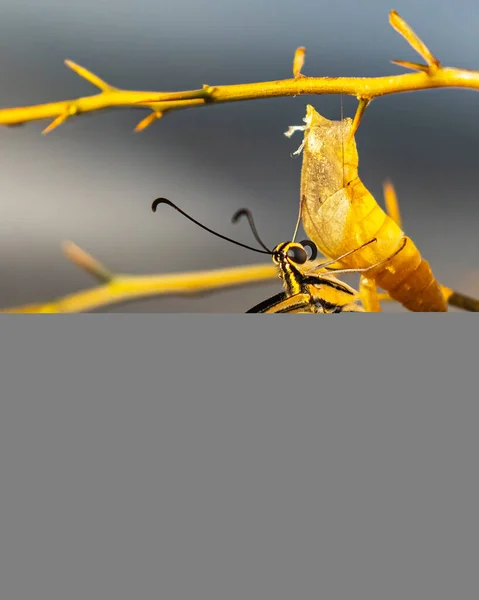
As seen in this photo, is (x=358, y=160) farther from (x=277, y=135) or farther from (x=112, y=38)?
(x=112, y=38)

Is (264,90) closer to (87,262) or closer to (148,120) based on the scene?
(148,120)

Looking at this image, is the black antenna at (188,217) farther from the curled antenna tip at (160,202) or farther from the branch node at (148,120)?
the branch node at (148,120)

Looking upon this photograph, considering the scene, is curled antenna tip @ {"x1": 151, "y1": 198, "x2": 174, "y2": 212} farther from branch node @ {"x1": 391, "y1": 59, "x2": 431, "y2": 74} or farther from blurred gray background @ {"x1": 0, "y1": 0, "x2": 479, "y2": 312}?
branch node @ {"x1": 391, "y1": 59, "x2": 431, "y2": 74}

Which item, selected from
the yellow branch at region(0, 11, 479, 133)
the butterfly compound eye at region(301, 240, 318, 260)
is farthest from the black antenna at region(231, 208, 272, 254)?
the yellow branch at region(0, 11, 479, 133)

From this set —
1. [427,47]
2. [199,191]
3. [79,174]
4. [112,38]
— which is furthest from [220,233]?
[427,47]

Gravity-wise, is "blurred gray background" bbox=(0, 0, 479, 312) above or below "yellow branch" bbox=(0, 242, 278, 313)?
above

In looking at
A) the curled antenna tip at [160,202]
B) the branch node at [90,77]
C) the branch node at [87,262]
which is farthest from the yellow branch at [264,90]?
the branch node at [87,262]
